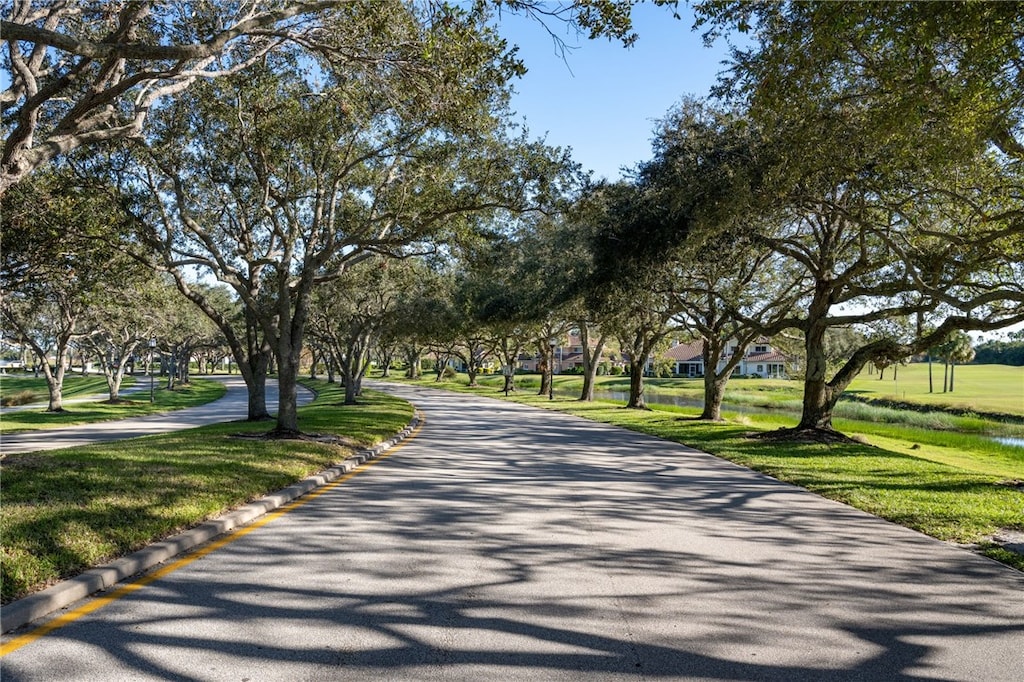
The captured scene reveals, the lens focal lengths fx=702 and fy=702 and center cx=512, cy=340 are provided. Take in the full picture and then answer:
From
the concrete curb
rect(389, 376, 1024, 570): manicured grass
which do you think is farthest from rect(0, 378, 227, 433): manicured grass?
rect(389, 376, 1024, 570): manicured grass

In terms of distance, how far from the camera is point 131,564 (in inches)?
225

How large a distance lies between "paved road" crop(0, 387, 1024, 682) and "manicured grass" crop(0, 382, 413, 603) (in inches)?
28.0

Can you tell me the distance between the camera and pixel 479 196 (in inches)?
601

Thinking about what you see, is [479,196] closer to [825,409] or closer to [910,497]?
[910,497]

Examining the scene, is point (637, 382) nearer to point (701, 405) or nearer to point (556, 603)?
point (701, 405)

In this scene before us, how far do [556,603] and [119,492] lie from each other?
5304 millimetres

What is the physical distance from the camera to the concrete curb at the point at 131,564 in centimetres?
463

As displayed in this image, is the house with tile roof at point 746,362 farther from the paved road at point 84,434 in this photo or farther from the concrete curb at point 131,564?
the concrete curb at point 131,564

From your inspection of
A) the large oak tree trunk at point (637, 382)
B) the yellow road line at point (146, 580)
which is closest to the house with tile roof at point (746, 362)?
the large oak tree trunk at point (637, 382)

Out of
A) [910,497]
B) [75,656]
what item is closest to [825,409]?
[910,497]

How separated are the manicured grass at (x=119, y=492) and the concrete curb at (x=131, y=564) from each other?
0.15 metres

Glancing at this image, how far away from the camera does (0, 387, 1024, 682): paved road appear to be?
406 cm

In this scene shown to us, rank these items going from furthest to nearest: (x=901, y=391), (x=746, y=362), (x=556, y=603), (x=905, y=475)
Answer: (x=746, y=362) < (x=901, y=391) < (x=905, y=475) < (x=556, y=603)

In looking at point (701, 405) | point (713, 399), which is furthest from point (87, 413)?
point (701, 405)
